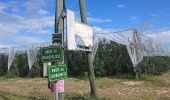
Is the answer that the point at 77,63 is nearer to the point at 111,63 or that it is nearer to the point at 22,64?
the point at 111,63

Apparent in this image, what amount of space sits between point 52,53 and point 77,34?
248cm

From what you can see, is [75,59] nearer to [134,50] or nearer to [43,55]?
[134,50]

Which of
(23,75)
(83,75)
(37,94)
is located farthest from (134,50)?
(23,75)

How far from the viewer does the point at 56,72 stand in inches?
294

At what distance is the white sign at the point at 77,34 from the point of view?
9.10m

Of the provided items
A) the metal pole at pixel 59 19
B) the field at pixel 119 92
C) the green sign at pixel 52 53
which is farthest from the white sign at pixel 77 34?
the field at pixel 119 92

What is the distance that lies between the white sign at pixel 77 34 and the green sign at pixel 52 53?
1395 millimetres

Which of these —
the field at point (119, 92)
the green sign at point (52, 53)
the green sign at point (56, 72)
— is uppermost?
the green sign at point (52, 53)

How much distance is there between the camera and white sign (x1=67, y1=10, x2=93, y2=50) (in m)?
9.10

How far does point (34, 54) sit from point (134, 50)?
7820 mm

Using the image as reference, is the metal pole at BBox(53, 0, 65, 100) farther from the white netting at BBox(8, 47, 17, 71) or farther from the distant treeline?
the white netting at BBox(8, 47, 17, 71)

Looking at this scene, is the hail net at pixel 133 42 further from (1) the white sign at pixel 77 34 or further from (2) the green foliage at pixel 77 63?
(1) the white sign at pixel 77 34

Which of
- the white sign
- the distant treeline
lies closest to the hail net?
the distant treeline

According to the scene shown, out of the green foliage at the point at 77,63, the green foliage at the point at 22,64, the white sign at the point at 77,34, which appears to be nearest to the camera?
the white sign at the point at 77,34
